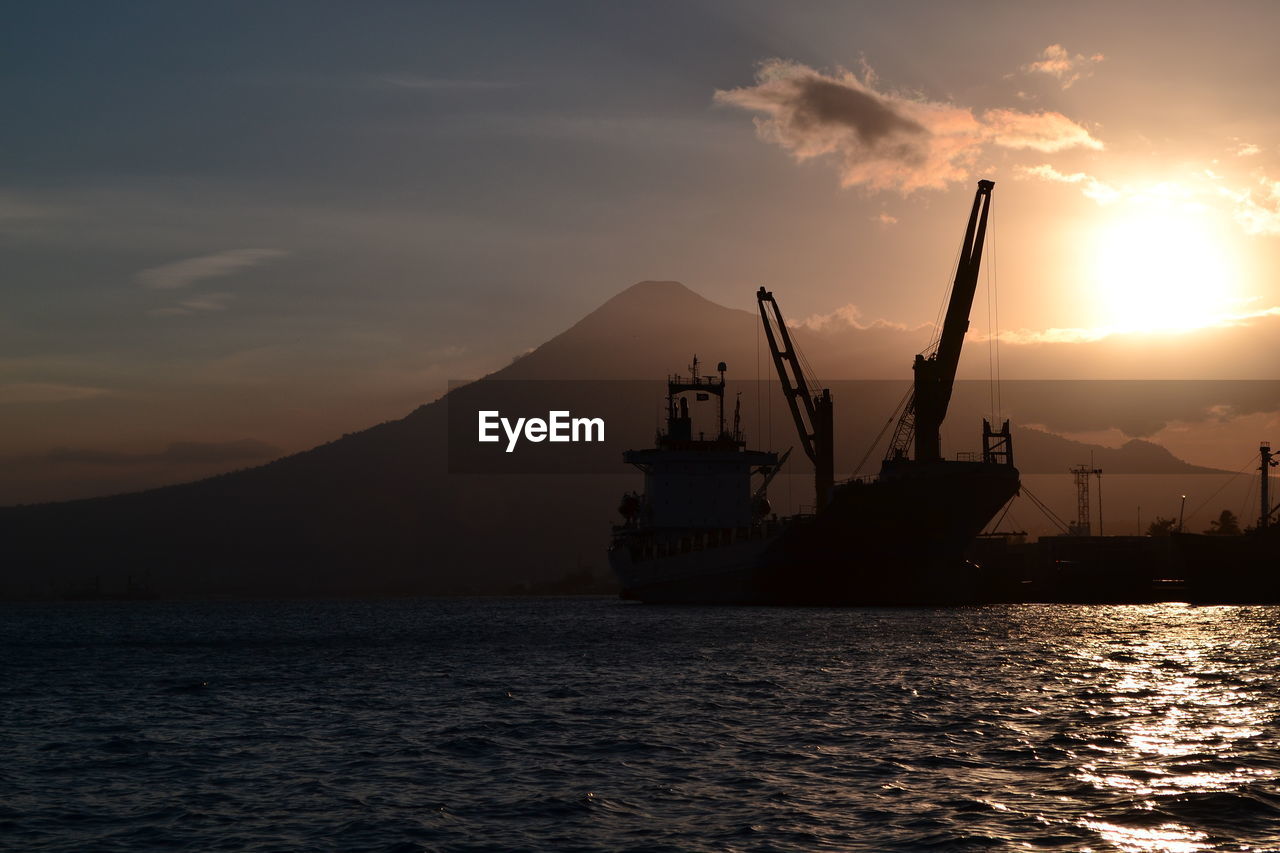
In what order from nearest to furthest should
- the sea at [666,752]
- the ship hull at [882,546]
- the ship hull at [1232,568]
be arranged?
the sea at [666,752] → the ship hull at [882,546] → the ship hull at [1232,568]

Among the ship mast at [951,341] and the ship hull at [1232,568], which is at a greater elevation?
the ship mast at [951,341]

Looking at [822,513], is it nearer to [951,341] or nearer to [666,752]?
[951,341]

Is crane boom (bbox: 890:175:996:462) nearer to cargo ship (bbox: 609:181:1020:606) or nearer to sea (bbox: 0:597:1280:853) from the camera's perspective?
cargo ship (bbox: 609:181:1020:606)

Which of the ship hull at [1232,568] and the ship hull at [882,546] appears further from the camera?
the ship hull at [1232,568]

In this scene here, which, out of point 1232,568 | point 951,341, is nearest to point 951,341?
point 951,341

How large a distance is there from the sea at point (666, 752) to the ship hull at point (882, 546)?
35.5m

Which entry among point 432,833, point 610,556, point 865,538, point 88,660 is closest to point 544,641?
point 88,660

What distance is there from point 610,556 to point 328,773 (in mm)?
131864

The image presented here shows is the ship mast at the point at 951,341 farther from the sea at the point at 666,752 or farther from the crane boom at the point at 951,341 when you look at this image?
the sea at the point at 666,752

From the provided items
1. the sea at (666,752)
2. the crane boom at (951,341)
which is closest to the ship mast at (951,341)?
the crane boom at (951,341)

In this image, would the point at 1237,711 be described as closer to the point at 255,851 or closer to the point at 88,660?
the point at 255,851

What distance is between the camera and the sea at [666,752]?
65.5ft

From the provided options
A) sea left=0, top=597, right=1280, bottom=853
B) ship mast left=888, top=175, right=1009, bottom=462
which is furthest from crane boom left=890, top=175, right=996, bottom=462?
sea left=0, top=597, right=1280, bottom=853

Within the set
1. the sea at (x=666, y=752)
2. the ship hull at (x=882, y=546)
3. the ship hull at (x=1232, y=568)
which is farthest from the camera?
the ship hull at (x=1232, y=568)
